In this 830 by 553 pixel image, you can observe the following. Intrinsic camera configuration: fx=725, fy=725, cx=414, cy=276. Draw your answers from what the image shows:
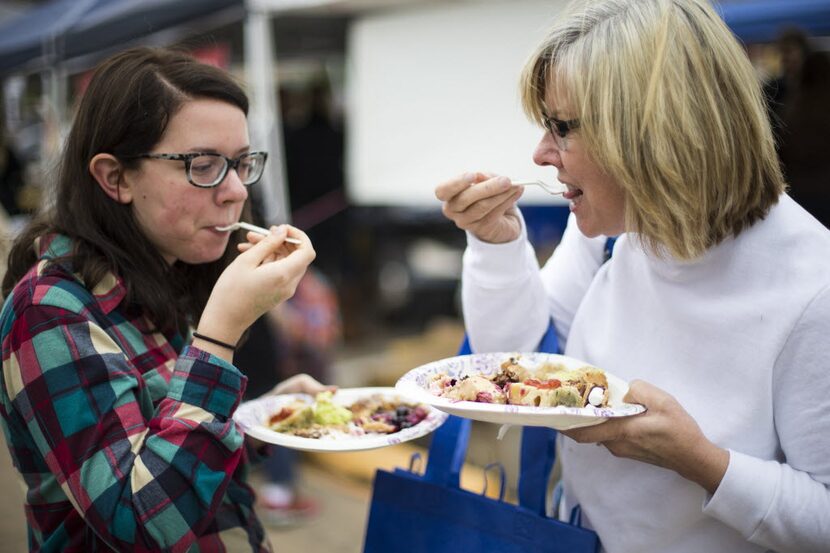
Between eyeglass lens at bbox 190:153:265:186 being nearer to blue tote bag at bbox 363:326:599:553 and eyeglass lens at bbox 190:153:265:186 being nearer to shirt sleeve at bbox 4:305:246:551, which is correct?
shirt sleeve at bbox 4:305:246:551

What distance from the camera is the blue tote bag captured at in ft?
4.89

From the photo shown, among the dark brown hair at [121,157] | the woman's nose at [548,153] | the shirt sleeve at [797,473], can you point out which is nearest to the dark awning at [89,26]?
the dark brown hair at [121,157]

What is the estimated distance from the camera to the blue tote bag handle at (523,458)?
5.14 feet

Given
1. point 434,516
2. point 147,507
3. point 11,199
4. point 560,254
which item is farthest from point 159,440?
point 11,199

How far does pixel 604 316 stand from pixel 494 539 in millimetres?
539

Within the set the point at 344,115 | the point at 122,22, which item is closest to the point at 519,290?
the point at 122,22

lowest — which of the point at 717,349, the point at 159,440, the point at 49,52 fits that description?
the point at 159,440

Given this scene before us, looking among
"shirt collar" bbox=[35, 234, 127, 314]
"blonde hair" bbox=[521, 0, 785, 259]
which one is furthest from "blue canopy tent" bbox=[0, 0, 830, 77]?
"blonde hair" bbox=[521, 0, 785, 259]

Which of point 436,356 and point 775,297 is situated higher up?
point 775,297

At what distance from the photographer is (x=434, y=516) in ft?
5.38

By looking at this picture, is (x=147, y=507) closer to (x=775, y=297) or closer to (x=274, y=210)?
(x=775, y=297)

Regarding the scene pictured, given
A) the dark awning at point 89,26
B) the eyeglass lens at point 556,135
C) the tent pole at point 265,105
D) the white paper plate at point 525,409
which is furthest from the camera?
the tent pole at point 265,105

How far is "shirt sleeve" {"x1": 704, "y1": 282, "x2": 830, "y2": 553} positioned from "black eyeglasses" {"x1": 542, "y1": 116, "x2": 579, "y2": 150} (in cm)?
55

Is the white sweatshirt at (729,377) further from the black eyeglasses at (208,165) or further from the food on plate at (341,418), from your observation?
the black eyeglasses at (208,165)
